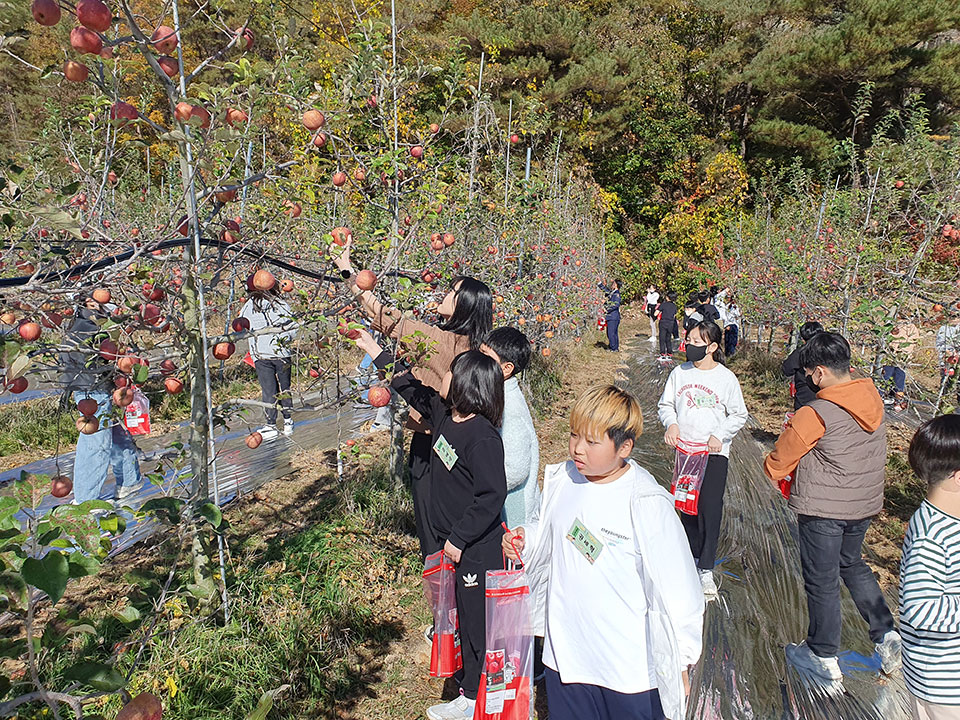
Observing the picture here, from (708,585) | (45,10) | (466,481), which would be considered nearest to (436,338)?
(466,481)

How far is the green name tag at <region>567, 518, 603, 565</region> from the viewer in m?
1.74

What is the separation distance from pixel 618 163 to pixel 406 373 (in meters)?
20.1

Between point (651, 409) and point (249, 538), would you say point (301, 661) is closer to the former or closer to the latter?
point (249, 538)

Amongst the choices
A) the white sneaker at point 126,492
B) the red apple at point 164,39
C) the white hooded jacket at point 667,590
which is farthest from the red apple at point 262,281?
the white sneaker at point 126,492

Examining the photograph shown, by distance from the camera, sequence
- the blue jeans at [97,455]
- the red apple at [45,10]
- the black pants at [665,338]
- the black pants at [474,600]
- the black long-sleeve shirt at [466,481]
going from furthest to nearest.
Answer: the black pants at [665,338], the blue jeans at [97,455], the black pants at [474,600], the black long-sleeve shirt at [466,481], the red apple at [45,10]

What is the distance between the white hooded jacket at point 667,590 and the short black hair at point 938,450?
0.89 metres

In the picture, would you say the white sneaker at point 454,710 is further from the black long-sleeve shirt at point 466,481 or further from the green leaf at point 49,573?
the green leaf at point 49,573

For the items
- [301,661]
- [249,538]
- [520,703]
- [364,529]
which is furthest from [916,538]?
[249,538]

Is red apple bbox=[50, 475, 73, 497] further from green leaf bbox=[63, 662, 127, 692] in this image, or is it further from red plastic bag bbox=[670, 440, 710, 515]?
red plastic bag bbox=[670, 440, 710, 515]

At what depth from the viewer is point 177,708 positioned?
6.93 ft

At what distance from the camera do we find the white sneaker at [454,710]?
2381 millimetres

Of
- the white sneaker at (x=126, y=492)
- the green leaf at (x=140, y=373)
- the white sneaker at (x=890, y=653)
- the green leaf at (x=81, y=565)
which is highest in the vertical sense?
the green leaf at (x=140, y=373)

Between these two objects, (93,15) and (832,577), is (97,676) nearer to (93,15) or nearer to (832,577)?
(93,15)

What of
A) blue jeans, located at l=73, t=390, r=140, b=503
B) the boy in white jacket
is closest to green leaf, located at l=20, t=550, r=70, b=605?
the boy in white jacket
